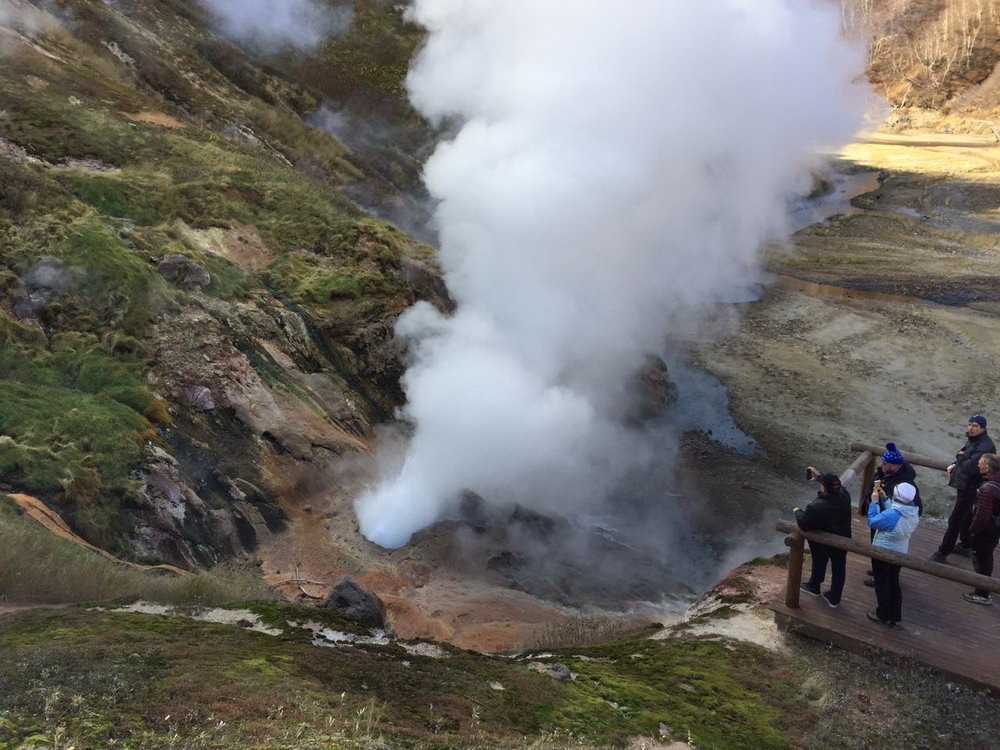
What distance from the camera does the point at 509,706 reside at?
4672 mm

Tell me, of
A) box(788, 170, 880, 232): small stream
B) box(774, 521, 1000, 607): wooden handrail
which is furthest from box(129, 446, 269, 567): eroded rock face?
box(788, 170, 880, 232): small stream

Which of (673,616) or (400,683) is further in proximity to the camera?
(673,616)

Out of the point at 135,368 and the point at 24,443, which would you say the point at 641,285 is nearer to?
the point at 135,368

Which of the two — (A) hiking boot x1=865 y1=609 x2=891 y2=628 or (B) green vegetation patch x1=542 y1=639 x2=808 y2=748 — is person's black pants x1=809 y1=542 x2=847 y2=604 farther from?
(B) green vegetation patch x1=542 y1=639 x2=808 y2=748

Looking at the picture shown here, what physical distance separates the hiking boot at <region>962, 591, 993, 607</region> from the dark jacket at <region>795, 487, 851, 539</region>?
1.44 meters

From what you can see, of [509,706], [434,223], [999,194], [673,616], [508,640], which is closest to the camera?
[509,706]

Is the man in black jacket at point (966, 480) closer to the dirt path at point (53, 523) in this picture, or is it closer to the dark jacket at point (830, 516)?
the dark jacket at point (830, 516)

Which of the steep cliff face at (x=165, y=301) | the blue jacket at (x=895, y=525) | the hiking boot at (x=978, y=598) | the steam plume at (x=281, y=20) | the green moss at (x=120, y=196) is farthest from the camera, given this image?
the steam plume at (x=281, y=20)

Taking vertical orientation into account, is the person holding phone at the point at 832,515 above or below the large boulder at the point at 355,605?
above

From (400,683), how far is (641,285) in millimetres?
14464

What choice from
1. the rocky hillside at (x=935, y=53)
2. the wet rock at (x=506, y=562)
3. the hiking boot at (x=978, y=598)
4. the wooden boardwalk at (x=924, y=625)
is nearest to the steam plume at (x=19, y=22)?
the wet rock at (x=506, y=562)

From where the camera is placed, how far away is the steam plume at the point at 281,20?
2622cm

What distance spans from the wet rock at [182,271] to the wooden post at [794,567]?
10094mm

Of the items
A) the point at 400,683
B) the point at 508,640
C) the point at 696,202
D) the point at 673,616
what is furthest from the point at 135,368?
the point at 696,202
